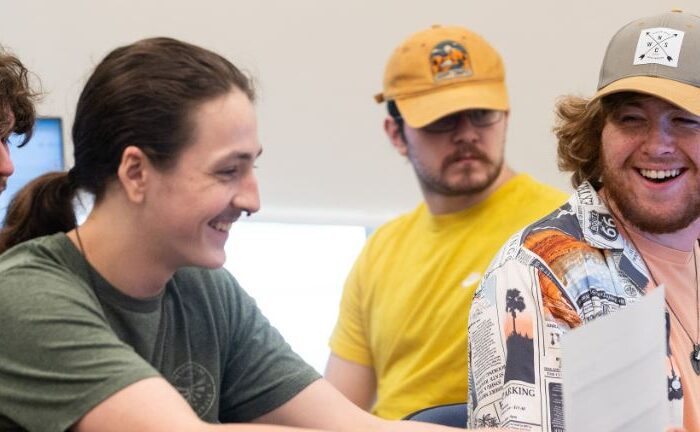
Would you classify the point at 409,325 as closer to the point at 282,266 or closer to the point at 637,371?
the point at 282,266

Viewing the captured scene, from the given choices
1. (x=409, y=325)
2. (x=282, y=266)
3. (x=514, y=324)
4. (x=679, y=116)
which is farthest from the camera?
(x=282, y=266)

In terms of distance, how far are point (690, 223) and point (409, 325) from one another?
0.81 metres

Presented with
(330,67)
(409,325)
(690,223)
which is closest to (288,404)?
(690,223)

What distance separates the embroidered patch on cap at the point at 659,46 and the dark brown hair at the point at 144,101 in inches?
24.0

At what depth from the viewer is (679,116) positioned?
1860 millimetres

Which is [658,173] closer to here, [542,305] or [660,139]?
[660,139]

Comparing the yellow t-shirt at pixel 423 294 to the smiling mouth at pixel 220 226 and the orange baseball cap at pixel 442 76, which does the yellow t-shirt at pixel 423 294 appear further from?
the smiling mouth at pixel 220 226

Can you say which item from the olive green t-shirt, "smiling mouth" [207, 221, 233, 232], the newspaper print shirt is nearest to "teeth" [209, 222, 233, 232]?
"smiling mouth" [207, 221, 233, 232]

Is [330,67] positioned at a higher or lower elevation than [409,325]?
higher

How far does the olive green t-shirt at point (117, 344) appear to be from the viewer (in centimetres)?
140

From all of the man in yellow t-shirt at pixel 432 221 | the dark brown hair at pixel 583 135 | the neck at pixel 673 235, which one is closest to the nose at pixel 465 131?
the man in yellow t-shirt at pixel 432 221

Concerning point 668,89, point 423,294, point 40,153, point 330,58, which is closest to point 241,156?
point 668,89

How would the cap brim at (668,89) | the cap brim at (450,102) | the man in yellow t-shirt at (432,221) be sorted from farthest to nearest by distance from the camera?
the cap brim at (450,102)
the man in yellow t-shirt at (432,221)
the cap brim at (668,89)

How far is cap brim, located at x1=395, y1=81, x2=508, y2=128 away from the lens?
270 cm
